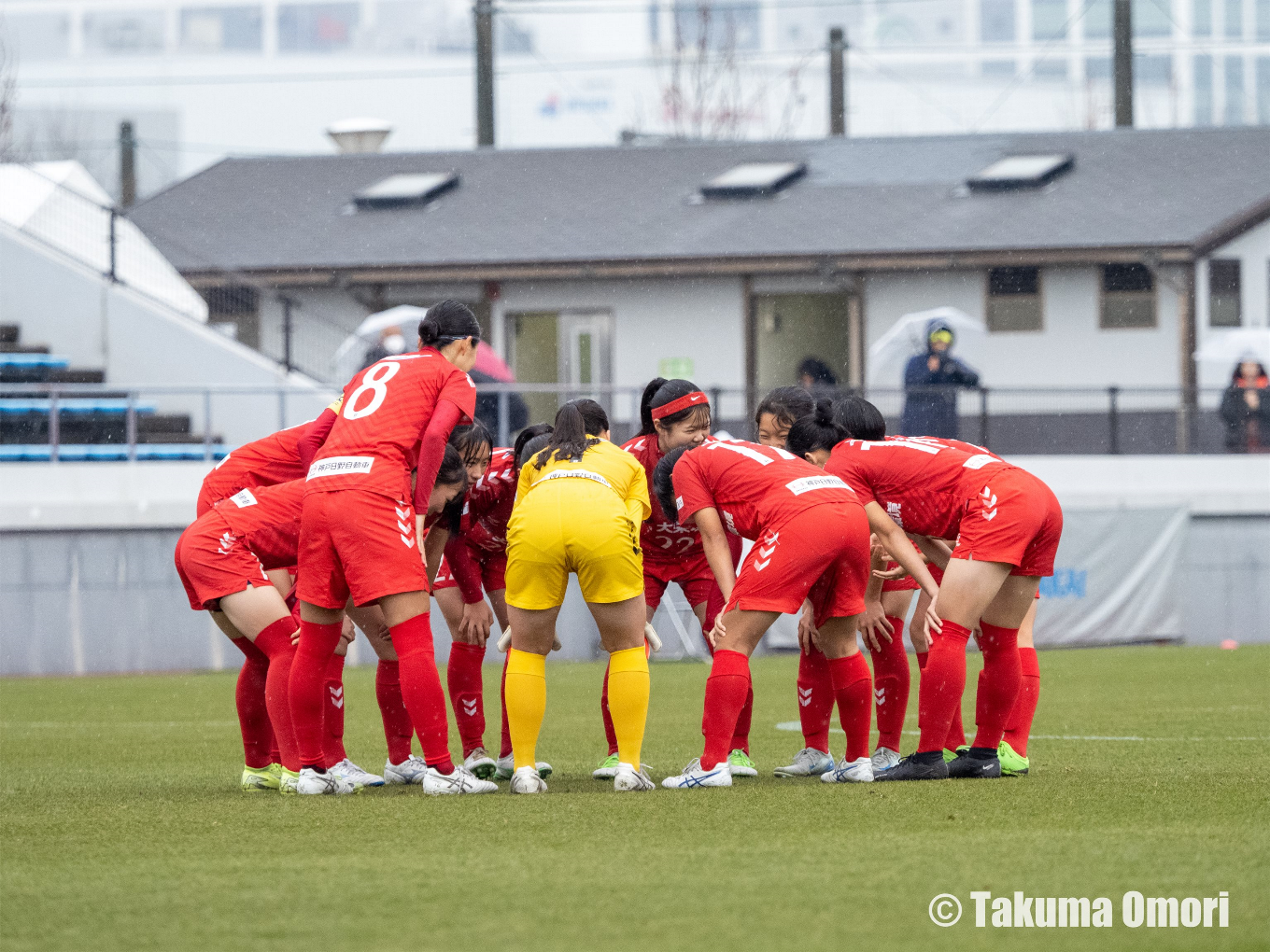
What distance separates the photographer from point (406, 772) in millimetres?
7641

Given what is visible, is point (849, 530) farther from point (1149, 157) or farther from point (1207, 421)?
point (1149, 157)

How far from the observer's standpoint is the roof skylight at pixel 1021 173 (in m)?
28.3

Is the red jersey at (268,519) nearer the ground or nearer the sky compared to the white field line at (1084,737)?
nearer the sky

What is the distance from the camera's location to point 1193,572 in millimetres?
17922

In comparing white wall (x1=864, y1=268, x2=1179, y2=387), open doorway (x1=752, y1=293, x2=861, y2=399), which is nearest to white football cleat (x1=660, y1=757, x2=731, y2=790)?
white wall (x1=864, y1=268, x2=1179, y2=387)

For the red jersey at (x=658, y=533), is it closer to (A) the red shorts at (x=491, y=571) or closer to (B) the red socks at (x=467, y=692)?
(A) the red shorts at (x=491, y=571)

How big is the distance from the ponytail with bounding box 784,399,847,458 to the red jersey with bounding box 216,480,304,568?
2.15m

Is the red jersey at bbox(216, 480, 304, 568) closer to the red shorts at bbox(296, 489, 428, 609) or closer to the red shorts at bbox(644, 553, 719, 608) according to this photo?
the red shorts at bbox(296, 489, 428, 609)

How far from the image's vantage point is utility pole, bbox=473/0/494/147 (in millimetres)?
34781

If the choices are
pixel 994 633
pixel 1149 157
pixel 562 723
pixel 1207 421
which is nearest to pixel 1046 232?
pixel 1149 157

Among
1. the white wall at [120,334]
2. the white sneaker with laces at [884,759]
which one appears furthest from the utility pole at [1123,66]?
the white sneaker with laces at [884,759]

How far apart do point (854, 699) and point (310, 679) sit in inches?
86.7

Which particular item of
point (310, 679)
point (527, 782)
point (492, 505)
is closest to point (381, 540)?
point (310, 679)

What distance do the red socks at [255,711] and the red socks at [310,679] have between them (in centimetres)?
62
